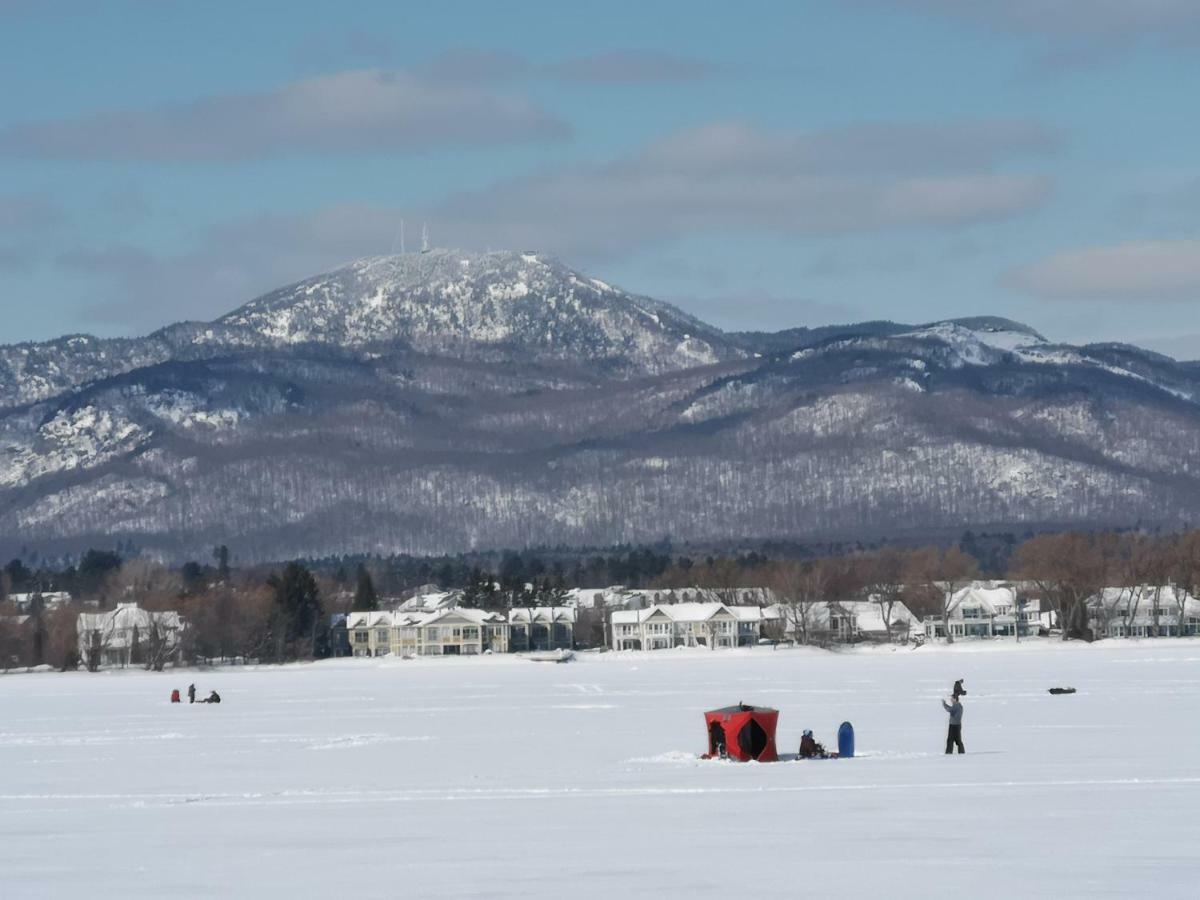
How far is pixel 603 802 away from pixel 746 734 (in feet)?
26.2

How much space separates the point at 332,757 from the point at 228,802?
30.4 ft

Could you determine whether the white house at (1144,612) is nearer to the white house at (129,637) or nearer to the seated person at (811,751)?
the white house at (129,637)

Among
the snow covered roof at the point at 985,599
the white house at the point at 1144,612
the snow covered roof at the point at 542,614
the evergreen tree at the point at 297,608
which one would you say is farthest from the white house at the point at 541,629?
the white house at the point at 1144,612

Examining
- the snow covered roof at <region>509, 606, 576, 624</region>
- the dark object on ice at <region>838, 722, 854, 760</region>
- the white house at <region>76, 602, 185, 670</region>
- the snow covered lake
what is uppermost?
the snow covered roof at <region>509, 606, 576, 624</region>

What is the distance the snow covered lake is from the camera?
22156mm

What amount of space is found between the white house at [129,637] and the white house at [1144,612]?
64.2m

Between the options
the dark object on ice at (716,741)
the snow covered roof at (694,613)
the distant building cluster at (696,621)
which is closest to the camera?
the dark object on ice at (716,741)

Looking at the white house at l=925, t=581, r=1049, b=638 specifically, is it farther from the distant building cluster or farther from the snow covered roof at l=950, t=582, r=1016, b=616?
the distant building cluster

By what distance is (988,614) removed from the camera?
186 m

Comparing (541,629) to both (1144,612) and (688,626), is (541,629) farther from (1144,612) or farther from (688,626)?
(1144,612)

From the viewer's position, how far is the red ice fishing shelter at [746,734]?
123 feet

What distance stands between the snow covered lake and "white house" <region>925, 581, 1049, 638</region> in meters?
122

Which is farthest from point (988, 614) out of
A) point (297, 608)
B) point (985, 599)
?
point (297, 608)

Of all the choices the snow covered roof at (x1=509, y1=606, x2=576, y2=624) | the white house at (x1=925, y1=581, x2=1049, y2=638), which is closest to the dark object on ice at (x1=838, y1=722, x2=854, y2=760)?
the white house at (x1=925, y1=581, x2=1049, y2=638)
